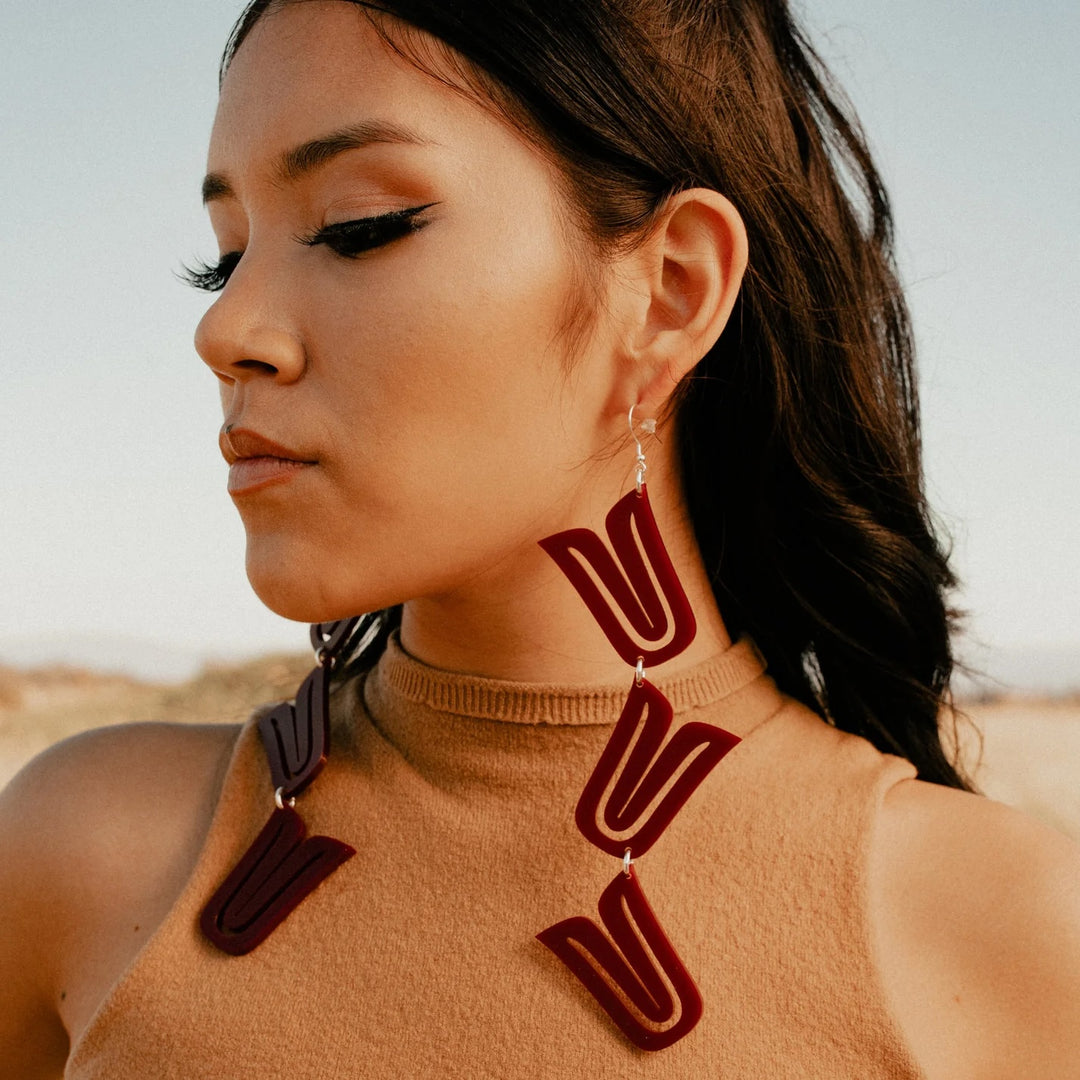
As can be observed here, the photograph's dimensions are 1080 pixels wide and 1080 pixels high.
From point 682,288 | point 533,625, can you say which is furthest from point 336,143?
point 533,625

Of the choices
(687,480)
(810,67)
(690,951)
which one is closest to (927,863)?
(690,951)

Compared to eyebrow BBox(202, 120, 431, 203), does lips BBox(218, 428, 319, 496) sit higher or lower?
lower

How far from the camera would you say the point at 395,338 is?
4.75 feet

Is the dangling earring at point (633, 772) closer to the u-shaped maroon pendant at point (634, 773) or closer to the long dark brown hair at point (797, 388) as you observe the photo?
the u-shaped maroon pendant at point (634, 773)

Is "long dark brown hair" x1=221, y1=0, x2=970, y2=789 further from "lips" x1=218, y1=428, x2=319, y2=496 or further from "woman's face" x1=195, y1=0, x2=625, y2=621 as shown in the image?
"lips" x1=218, y1=428, x2=319, y2=496

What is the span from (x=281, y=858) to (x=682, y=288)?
927 millimetres

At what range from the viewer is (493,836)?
5.23ft

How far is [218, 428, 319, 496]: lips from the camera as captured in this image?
1.48 meters

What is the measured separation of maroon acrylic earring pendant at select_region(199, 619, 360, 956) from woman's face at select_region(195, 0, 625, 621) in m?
0.32

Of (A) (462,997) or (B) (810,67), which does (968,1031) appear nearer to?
(A) (462,997)

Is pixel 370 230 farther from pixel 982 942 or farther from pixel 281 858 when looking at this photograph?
pixel 982 942

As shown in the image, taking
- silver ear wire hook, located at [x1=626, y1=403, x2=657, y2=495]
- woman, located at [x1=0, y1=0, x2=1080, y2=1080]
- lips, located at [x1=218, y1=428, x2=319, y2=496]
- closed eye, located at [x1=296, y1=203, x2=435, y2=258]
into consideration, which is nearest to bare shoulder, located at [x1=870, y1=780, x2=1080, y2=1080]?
woman, located at [x1=0, y1=0, x2=1080, y2=1080]

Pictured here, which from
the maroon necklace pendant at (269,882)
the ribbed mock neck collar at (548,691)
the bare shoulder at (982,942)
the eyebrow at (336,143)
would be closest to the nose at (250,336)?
the eyebrow at (336,143)

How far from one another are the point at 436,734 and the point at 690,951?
0.45 meters
